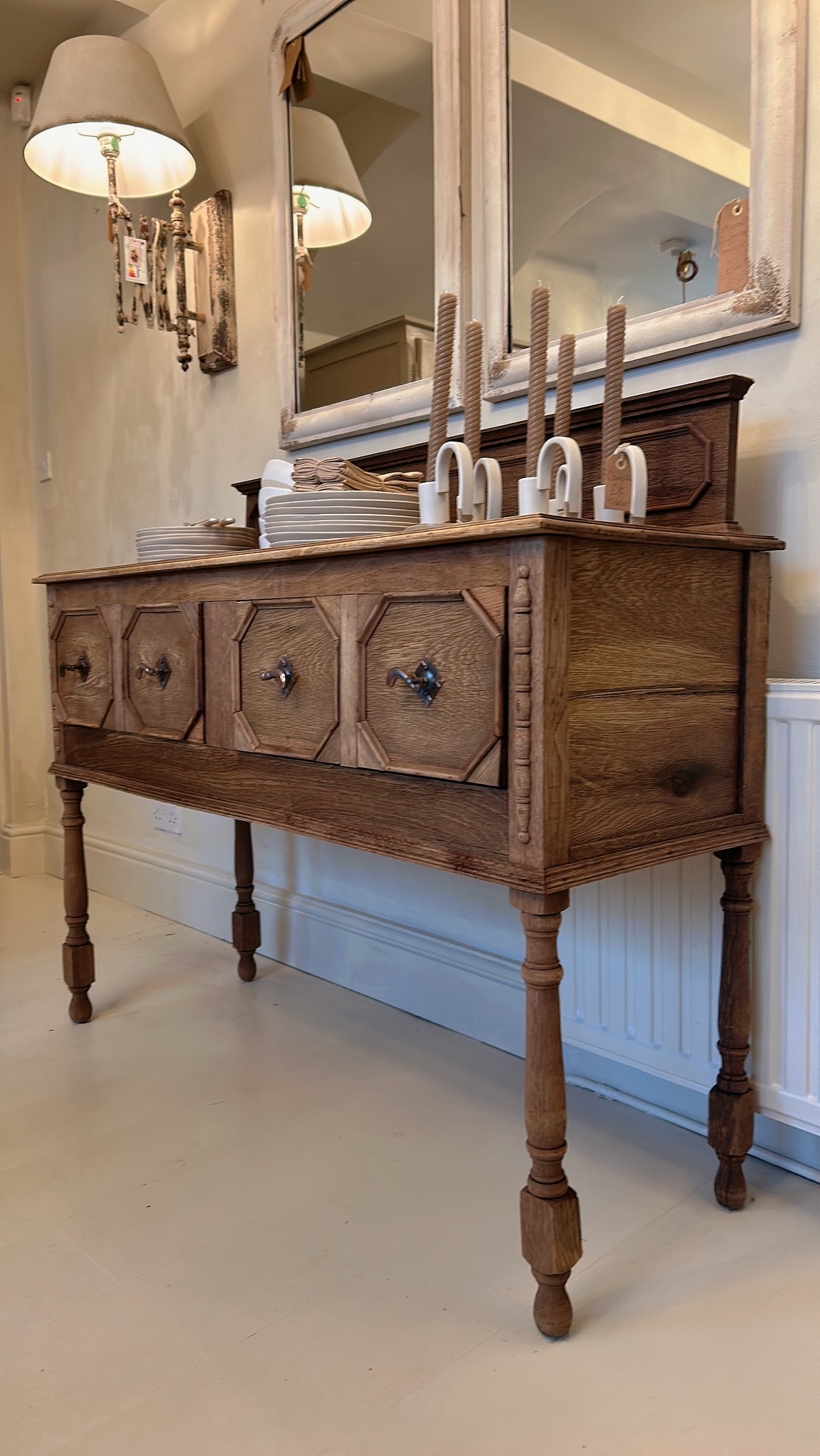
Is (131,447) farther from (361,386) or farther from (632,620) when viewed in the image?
(632,620)

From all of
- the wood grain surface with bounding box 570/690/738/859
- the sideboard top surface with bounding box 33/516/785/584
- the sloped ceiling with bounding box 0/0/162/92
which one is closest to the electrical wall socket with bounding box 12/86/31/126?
the sloped ceiling with bounding box 0/0/162/92

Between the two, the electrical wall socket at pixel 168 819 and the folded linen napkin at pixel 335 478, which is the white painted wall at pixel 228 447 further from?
the folded linen napkin at pixel 335 478

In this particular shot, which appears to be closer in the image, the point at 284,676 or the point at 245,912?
the point at 284,676

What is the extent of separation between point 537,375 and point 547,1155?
937 mm

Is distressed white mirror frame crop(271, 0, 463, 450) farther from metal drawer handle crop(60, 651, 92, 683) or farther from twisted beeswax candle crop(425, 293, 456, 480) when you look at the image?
metal drawer handle crop(60, 651, 92, 683)

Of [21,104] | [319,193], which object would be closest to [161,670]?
[319,193]

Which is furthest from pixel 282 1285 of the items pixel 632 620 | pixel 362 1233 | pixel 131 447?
pixel 131 447

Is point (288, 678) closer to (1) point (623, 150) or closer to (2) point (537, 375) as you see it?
(2) point (537, 375)

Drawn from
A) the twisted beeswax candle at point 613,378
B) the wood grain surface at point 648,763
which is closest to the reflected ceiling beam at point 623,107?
the twisted beeswax candle at point 613,378

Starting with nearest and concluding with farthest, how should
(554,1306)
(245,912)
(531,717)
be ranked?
(531,717)
(554,1306)
(245,912)

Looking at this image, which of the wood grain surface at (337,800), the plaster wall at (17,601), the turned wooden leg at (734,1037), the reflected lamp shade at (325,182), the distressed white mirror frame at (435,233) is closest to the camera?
the wood grain surface at (337,800)

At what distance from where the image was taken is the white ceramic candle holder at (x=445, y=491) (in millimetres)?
1284

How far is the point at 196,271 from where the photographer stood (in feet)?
8.70

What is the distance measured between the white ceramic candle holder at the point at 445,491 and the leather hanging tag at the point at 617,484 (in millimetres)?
178
